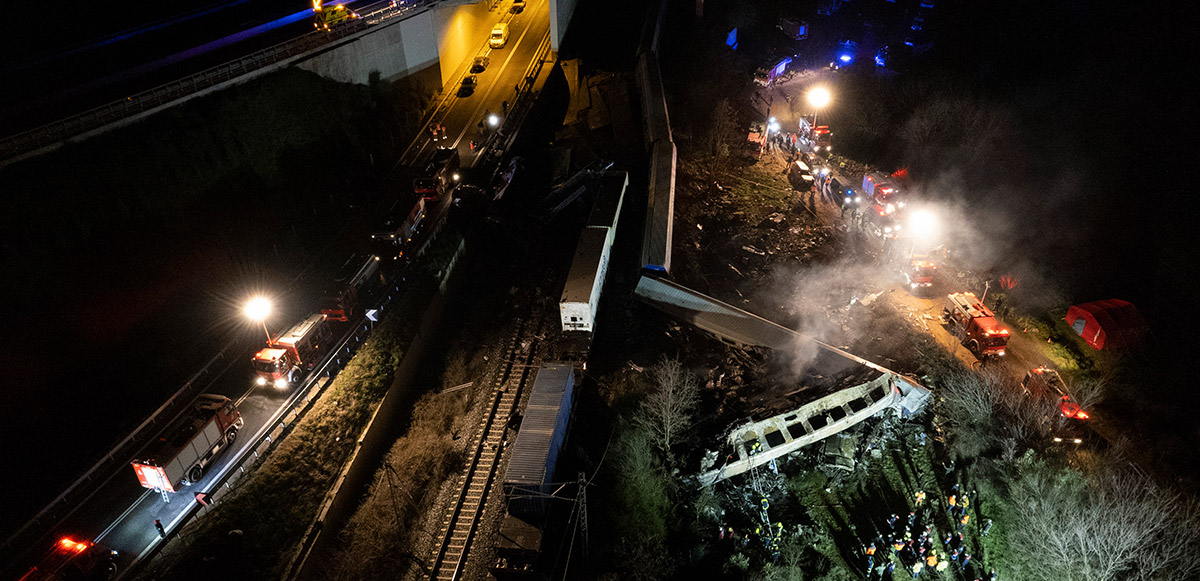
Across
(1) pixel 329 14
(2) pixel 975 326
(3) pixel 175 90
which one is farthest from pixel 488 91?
(2) pixel 975 326

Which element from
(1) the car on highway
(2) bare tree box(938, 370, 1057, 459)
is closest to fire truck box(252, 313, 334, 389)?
(1) the car on highway

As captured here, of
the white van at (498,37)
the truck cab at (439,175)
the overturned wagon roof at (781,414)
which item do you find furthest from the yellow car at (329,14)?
the overturned wagon roof at (781,414)

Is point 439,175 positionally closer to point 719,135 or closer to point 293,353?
point 293,353

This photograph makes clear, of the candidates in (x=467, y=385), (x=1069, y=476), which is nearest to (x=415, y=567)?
(x=467, y=385)

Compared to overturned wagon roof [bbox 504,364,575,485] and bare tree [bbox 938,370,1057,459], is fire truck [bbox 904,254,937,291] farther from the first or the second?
overturned wagon roof [bbox 504,364,575,485]

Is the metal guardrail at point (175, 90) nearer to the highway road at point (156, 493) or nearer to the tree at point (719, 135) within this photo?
the highway road at point (156, 493)

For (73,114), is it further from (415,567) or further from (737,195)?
(737,195)
